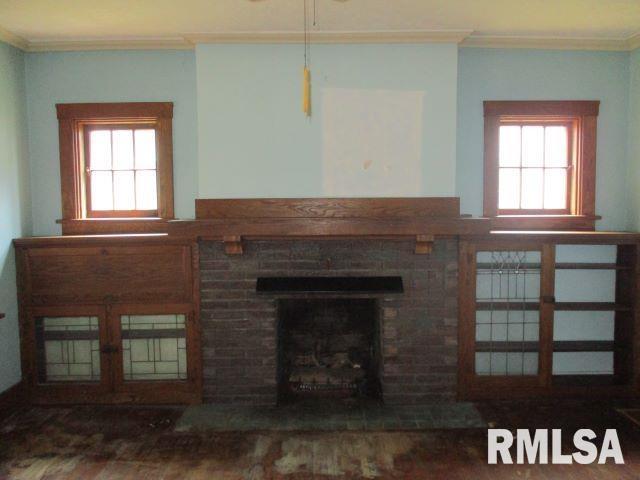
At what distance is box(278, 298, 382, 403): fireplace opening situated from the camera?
3.92 meters

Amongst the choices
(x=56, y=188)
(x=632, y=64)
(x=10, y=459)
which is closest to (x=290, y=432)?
(x=10, y=459)

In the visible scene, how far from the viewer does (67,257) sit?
3697 mm

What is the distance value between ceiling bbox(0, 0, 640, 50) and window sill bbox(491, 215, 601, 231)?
4.35 ft

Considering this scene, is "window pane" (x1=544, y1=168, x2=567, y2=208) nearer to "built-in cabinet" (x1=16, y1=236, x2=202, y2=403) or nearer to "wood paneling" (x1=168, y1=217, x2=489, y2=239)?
"wood paneling" (x1=168, y1=217, x2=489, y2=239)

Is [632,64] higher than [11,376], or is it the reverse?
[632,64]

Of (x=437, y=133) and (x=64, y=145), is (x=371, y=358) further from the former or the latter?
(x=64, y=145)

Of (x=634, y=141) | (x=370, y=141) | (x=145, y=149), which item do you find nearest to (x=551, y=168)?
(x=634, y=141)

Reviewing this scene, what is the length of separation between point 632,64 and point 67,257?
4.61 metres

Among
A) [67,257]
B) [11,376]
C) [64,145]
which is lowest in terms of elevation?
[11,376]

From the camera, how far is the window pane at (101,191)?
3949 millimetres

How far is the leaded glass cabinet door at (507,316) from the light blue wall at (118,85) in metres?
2.36

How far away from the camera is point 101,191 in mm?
3959

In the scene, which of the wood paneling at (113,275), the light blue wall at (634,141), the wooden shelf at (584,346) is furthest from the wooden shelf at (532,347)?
the wood paneling at (113,275)

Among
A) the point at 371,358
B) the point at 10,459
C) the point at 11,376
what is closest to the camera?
the point at 10,459
